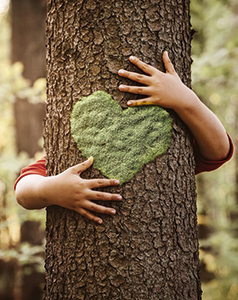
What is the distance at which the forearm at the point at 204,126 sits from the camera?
48.3 inches

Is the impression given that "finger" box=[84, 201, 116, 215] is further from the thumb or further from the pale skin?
the thumb

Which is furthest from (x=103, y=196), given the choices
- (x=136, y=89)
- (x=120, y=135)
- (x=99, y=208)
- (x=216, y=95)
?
(x=216, y=95)

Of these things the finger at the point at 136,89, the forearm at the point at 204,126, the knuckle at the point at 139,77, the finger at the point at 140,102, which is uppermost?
the knuckle at the point at 139,77

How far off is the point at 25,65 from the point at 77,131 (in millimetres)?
4397

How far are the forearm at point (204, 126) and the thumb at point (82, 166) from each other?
0.54 metres

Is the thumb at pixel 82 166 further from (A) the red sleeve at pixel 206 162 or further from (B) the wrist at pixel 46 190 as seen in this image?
(A) the red sleeve at pixel 206 162

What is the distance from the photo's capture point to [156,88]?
1.17m

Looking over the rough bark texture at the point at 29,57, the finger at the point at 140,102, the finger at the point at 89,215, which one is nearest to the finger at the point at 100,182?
the finger at the point at 89,215

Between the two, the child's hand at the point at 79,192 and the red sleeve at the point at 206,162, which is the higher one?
the red sleeve at the point at 206,162

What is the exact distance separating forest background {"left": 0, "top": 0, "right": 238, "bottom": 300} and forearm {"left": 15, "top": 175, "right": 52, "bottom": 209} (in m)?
1.81

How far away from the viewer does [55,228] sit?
51.3 inches

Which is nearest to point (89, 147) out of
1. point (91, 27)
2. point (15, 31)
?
point (91, 27)

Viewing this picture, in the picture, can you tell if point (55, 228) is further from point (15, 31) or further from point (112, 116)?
point (15, 31)

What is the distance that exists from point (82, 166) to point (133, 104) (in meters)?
0.42
